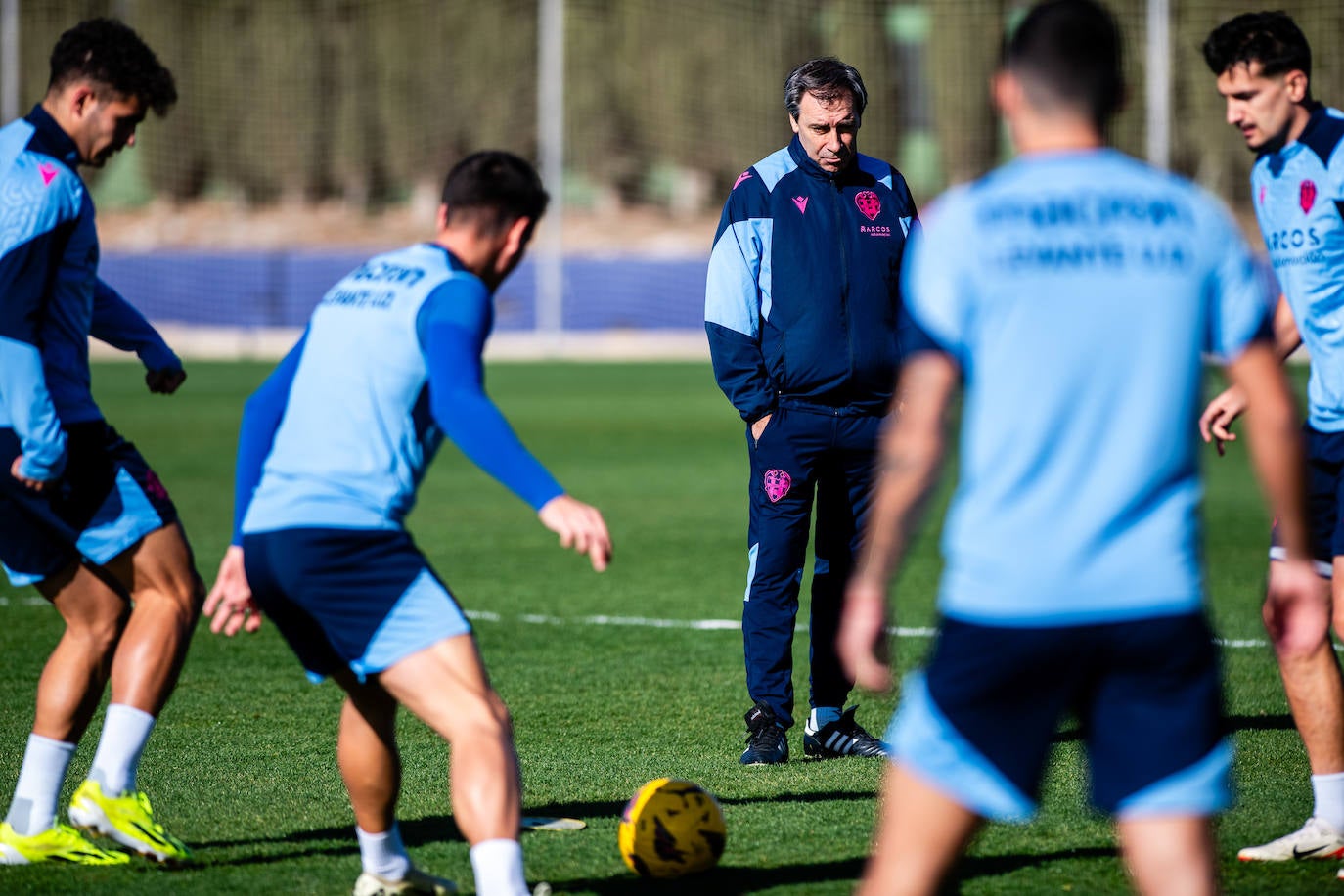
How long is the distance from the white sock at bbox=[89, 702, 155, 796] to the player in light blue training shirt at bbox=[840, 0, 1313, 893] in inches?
95.8

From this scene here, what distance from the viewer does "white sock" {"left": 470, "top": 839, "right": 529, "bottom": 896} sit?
351 centimetres

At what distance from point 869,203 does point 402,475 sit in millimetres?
2856

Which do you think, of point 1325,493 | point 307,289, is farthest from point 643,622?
point 307,289

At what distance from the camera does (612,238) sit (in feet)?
155

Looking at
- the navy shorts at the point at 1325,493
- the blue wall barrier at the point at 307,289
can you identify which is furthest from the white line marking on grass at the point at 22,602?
the blue wall barrier at the point at 307,289

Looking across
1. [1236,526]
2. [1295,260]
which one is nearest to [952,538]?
[1295,260]

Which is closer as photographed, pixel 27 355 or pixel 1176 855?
pixel 1176 855

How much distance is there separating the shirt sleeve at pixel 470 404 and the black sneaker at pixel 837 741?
2.77 m

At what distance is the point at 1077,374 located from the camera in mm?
2701

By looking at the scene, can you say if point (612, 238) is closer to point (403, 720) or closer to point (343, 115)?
point (343, 115)

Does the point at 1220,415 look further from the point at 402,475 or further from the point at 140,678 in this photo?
the point at 140,678

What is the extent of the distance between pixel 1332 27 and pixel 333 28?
27.5 metres

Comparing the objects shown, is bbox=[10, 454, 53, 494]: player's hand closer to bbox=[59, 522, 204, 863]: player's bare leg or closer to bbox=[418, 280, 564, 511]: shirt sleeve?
bbox=[59, 522, 204, 863]: player's bare leg

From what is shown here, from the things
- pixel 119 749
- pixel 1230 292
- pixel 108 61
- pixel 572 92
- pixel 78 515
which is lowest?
pixel 119 749
